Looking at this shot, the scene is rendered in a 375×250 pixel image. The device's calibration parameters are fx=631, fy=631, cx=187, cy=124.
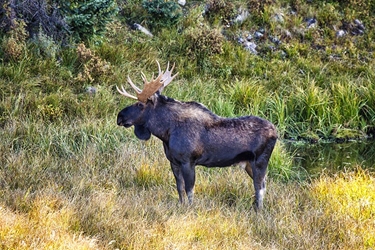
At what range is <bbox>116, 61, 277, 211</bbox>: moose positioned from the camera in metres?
7.09

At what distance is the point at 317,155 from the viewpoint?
37.0 feet

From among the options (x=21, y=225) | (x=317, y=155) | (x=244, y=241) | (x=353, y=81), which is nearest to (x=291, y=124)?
(x=317, y=155)

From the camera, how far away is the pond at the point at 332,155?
10453 millimetres

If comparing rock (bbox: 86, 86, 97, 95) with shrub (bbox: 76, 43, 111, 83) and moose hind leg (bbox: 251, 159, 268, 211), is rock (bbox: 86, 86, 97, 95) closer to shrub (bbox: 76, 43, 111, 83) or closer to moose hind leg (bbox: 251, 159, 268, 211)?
shrub (bbox: 76, 43, 111, 83)

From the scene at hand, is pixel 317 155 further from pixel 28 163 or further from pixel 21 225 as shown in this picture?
pixel 21 225

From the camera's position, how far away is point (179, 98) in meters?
11.9

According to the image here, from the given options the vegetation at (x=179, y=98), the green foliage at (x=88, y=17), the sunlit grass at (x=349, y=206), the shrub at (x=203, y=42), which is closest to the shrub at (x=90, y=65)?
the vegetation at (x=179, y=98)

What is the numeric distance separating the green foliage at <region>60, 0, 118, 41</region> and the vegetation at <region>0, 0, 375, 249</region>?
0.03 metres

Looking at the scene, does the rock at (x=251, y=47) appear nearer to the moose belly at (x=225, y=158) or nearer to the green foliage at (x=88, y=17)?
the green foliage at (x=88, y=17)

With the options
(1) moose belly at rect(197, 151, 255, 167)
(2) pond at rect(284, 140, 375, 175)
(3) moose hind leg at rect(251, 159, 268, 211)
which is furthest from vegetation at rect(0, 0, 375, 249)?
(1) moose belly at rect(197, 151, 255, 167)

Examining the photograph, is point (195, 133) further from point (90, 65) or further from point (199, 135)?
point (90, 65)

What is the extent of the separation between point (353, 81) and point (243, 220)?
7.90 metres

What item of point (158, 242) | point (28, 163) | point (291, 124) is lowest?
point (291, 124)

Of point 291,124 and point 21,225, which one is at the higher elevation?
point 21,225
